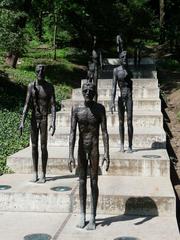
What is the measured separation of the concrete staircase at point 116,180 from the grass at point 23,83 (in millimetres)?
841

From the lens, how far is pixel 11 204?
8352 mm

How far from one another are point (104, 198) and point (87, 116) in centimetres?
177

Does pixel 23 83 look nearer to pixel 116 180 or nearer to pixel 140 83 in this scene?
pixel 140 83

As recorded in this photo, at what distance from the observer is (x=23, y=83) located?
19.4 meters

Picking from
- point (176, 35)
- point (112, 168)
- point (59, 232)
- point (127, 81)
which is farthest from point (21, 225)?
point (176, 35)

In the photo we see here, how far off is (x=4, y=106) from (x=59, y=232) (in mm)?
9327

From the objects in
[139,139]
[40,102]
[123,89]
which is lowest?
[139,139]

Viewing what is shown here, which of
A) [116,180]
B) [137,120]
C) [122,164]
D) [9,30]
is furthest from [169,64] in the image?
[116,180]

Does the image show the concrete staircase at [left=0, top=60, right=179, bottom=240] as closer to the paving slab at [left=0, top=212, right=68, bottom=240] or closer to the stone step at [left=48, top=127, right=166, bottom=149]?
the stone step at [left=48, top=127, right=166, bottom=149]

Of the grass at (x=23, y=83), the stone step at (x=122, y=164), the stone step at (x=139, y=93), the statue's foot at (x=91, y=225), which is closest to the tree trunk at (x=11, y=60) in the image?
the grass at (x=23, y=83)

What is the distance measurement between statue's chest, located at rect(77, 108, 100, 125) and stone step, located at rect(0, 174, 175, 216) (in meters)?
A: 1.68

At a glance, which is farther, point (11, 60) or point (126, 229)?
point (11, 60)

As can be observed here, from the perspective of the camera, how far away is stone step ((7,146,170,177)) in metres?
9.78

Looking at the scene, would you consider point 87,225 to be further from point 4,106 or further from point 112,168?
point 4,106
